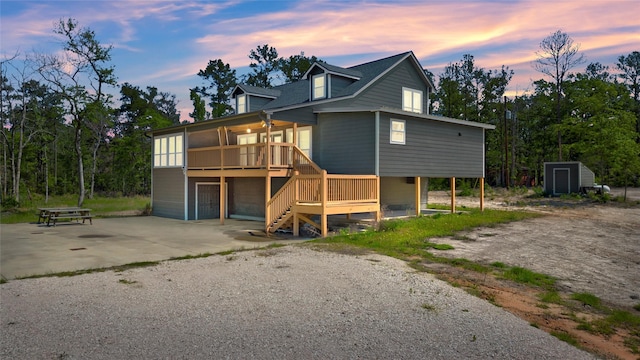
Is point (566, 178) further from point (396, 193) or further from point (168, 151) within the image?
point (168, 151)

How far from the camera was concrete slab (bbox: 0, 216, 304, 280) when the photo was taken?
997 centimetres

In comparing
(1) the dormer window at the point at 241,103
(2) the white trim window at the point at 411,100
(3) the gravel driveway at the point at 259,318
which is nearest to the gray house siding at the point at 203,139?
(1) the dormer window at the point at 241,103

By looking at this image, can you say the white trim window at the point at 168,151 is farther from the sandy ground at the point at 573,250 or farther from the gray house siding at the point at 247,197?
the sandy ground at the point at 573,250

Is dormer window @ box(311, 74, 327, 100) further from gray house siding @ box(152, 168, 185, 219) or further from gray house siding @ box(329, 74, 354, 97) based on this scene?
gray house siding @ box(152, 168, 185, 219)

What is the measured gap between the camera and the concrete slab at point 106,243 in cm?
997

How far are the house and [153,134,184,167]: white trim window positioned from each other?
0.06 m

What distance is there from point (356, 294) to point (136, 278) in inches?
170

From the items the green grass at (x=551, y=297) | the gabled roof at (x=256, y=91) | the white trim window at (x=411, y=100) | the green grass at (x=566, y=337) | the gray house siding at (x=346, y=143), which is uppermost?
the gabled roof at (x=256, y=91)

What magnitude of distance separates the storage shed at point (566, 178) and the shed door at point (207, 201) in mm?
25435

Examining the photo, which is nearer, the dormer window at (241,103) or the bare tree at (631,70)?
the dormer window at (241,103)

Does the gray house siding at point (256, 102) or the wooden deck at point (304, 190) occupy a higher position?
the gray house siding at point (256, 102)

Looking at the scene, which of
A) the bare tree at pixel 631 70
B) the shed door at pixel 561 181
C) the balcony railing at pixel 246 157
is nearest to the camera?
the balcony railing at pixel 246 157

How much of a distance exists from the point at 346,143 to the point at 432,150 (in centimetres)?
417

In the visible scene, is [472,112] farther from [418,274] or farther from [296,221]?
[418,274]
